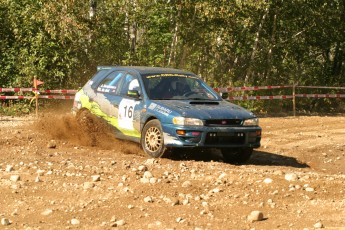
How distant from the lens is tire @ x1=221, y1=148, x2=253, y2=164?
41.0 ft

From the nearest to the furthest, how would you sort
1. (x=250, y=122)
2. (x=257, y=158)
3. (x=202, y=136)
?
1. (x=202, y=136)
2. (x=250, y=122)
3. (x=257, y=158)

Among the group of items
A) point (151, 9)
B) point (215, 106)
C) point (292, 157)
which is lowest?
point (292, 157)

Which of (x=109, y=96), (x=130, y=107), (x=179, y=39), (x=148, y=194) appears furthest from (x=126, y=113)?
(x=179, y=39)

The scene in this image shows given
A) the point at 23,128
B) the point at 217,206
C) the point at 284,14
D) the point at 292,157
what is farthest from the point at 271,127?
the point at 217,206

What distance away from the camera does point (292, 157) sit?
14.1 meters

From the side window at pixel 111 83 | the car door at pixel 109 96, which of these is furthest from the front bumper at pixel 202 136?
the side window at pixel 111 83

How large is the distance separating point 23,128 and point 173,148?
526cm

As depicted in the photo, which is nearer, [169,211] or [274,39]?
[169,211]

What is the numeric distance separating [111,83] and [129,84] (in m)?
0.55

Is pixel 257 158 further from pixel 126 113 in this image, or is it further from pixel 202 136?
pixel 126 113

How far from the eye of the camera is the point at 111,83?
13.4 metres

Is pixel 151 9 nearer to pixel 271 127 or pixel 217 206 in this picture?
pixel 271 127

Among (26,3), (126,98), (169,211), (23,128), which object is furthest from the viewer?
(26,3)

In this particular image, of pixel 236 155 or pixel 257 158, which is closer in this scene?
pixel 236 155
